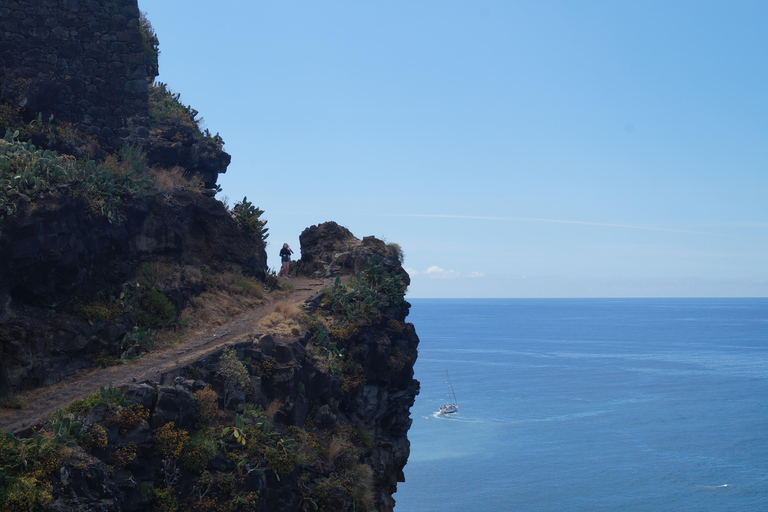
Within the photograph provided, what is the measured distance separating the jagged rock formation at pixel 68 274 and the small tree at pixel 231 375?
403cm

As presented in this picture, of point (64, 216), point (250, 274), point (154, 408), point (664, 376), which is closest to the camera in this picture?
point (154, 408)

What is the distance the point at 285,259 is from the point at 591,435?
206 feet

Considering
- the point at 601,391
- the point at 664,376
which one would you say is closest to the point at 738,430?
the point at 601,391

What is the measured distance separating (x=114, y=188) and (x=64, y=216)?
251cm

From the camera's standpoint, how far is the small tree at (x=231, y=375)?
16109 mm

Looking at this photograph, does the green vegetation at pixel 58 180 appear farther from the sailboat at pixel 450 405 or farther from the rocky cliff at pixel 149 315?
the sailboat at pixel 450 405

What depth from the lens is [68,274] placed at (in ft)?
58.1

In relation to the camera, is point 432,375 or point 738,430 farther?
point 432,375

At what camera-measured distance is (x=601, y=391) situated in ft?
333

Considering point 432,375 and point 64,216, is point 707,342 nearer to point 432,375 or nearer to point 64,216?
point 432,375

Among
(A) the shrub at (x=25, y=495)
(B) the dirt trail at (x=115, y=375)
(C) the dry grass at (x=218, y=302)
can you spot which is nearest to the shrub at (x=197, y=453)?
(B) the dirt trail at (x=115, y=375)

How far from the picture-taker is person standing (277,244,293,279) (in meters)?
30.5

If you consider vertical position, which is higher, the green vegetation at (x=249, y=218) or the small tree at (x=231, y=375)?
the green vegetation at (x=249, y=218)

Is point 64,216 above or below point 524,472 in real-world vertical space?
above
